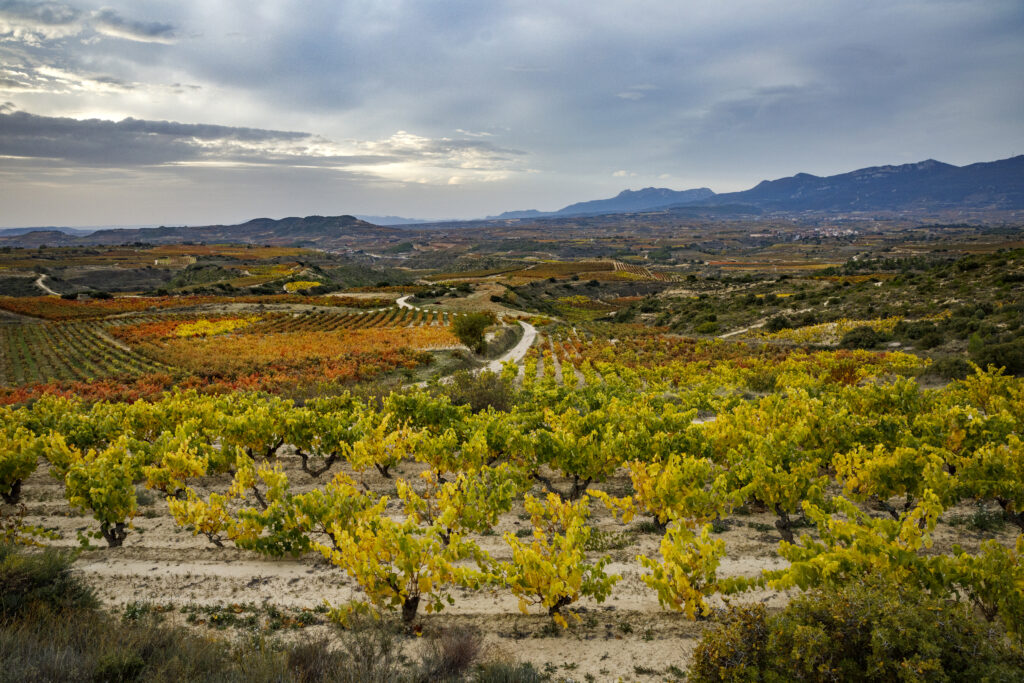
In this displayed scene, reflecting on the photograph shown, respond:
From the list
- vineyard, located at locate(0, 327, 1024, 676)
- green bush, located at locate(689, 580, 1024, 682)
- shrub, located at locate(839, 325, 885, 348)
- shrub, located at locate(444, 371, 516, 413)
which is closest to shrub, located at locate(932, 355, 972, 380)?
vineyard, located at locate(0, 327, 1024, 676)

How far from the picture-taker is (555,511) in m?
8.46

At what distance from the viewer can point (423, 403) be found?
14.5 meters

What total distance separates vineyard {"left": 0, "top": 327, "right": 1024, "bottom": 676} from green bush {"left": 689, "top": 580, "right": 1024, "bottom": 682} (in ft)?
2.22

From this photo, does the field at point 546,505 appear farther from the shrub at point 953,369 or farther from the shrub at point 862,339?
the shrub at point 862,339

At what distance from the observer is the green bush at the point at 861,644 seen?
4469 mm

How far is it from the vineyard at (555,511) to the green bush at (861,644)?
68 cm

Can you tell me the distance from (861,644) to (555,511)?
4.60 metres

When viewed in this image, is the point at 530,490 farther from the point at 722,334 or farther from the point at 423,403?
the point at 722,334

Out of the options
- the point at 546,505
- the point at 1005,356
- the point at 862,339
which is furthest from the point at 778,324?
the point at 546,505

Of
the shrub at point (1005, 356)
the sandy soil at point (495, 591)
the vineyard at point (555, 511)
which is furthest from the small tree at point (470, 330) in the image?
the shrub at point (1005, 356)

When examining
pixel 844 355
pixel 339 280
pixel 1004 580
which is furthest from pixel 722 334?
pixel 339 280

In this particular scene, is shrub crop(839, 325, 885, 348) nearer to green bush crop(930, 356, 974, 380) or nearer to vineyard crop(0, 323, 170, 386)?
green bush crop(930, 356, 974, 380)

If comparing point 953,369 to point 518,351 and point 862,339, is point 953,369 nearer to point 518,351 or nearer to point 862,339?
point 862,339

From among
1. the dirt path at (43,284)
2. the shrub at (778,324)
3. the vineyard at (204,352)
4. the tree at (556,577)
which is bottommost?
the shrub at (778,324)
